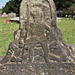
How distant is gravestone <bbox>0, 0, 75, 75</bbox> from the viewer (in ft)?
11.4

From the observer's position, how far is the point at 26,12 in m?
3.52

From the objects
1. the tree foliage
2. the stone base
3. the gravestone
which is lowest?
the stone base

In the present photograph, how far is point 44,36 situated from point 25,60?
0.80m

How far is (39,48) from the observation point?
11.5 ft

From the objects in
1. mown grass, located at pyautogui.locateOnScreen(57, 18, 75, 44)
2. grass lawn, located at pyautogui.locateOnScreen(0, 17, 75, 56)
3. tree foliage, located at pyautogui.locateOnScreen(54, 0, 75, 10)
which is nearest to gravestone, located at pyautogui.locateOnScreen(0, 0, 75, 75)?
grass lawn, located at pyautogui.locateOnScreen(0, 17, 75, 56)

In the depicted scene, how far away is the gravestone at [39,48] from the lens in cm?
346

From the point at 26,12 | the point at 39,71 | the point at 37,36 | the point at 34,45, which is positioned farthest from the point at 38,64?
the point at 26,12

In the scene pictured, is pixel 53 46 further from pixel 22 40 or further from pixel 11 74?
pixel 11 74

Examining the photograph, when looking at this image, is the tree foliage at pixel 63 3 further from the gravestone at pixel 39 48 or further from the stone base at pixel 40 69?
the stone base at pixel 40 69

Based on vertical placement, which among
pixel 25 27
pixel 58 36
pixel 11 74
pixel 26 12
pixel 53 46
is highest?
pixel 26 12

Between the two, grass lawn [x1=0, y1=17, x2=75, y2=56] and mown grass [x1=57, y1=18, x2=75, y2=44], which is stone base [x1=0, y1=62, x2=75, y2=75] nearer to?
grass lawn [x1=0, y1=17, x2=75, y2=56]

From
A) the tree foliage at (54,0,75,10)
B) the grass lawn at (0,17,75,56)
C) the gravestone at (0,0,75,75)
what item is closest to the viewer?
the gravestone at (0,0,75,75)

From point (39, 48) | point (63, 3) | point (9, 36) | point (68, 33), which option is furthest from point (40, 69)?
point (63, 3)

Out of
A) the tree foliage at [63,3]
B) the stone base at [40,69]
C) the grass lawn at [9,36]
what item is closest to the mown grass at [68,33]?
the grass lawn at [9,36]
